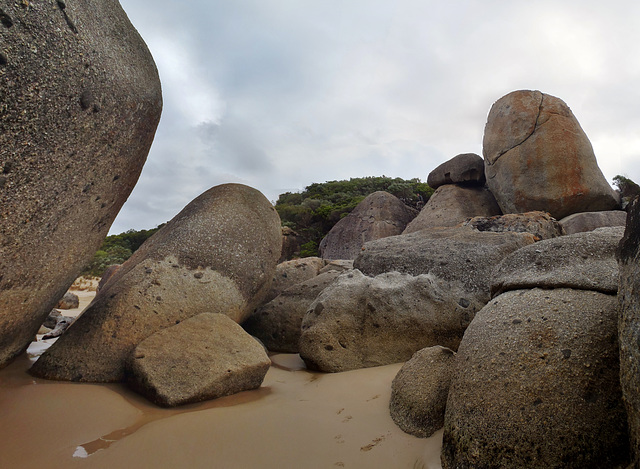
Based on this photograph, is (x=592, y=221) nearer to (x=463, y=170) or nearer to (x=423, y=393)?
Answer: (x=463, y=170)

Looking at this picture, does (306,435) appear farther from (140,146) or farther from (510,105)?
(510,105)

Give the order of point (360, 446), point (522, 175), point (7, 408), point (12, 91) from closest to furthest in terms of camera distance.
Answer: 1. point (12, 91)
2. point (360, 446)
3. point (7, 408)
4. point (522, 175)

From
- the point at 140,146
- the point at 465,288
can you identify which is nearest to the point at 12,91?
the point at 140,146

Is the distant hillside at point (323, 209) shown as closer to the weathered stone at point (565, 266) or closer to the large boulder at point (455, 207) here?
the large boulder at point (455, 207)

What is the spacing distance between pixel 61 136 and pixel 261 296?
2.67 metres

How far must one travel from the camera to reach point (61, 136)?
2.21 meters

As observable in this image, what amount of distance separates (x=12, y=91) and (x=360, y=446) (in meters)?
2.18

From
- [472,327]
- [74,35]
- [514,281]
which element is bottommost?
[472,327]

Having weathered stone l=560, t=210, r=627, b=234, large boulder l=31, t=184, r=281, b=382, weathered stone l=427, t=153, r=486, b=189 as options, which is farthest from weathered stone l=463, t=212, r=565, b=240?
weathered stone l=427, t=153, r=486, b=189

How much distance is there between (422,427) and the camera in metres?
2.10

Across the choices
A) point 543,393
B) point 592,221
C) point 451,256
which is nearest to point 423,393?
point 543,393

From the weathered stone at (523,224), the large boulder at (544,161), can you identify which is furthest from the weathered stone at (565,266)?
the large boulder at (544,161)

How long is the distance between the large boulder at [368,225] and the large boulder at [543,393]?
860cm

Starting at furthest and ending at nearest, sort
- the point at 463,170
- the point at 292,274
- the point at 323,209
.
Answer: the point at 323,209
the point at 463,170
the point at 292,274
